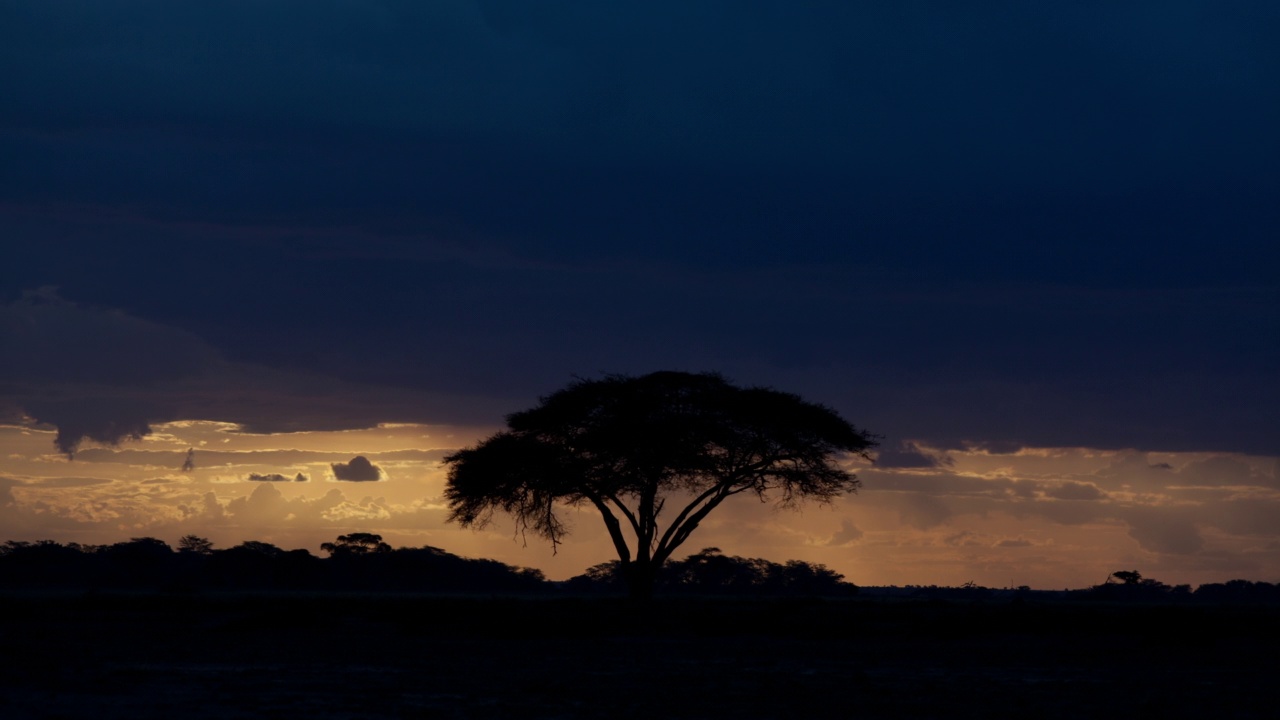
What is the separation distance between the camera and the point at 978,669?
27219mm

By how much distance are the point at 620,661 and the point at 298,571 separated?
68222 millimetres

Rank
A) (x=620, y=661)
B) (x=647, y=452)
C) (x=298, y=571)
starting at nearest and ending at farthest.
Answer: (x=620, y=661) < (x=647, y=452) < (x=298, y=571)

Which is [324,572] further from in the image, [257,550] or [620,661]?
[620,661]

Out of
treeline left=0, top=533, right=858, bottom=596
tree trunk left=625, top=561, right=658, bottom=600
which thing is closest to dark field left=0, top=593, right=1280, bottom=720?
tree trunk left=625, top=561, right=658, bottom=600

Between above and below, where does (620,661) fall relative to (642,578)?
below

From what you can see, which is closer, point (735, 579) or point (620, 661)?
point (620, 661)

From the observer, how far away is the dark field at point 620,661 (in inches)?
793

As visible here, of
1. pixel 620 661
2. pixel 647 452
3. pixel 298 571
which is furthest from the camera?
pixel 298 571

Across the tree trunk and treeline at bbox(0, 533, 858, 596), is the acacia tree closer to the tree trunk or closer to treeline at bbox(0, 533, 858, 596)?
the tree trunk

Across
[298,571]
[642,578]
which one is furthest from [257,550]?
[642,578]

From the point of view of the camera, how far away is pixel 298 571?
92.8 meters

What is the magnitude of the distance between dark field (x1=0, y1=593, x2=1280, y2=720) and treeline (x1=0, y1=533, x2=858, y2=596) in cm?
4510

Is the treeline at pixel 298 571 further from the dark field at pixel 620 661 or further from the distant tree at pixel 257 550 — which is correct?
the dark field at pixel 620 661

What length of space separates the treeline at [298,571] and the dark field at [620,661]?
45101 millimetres
